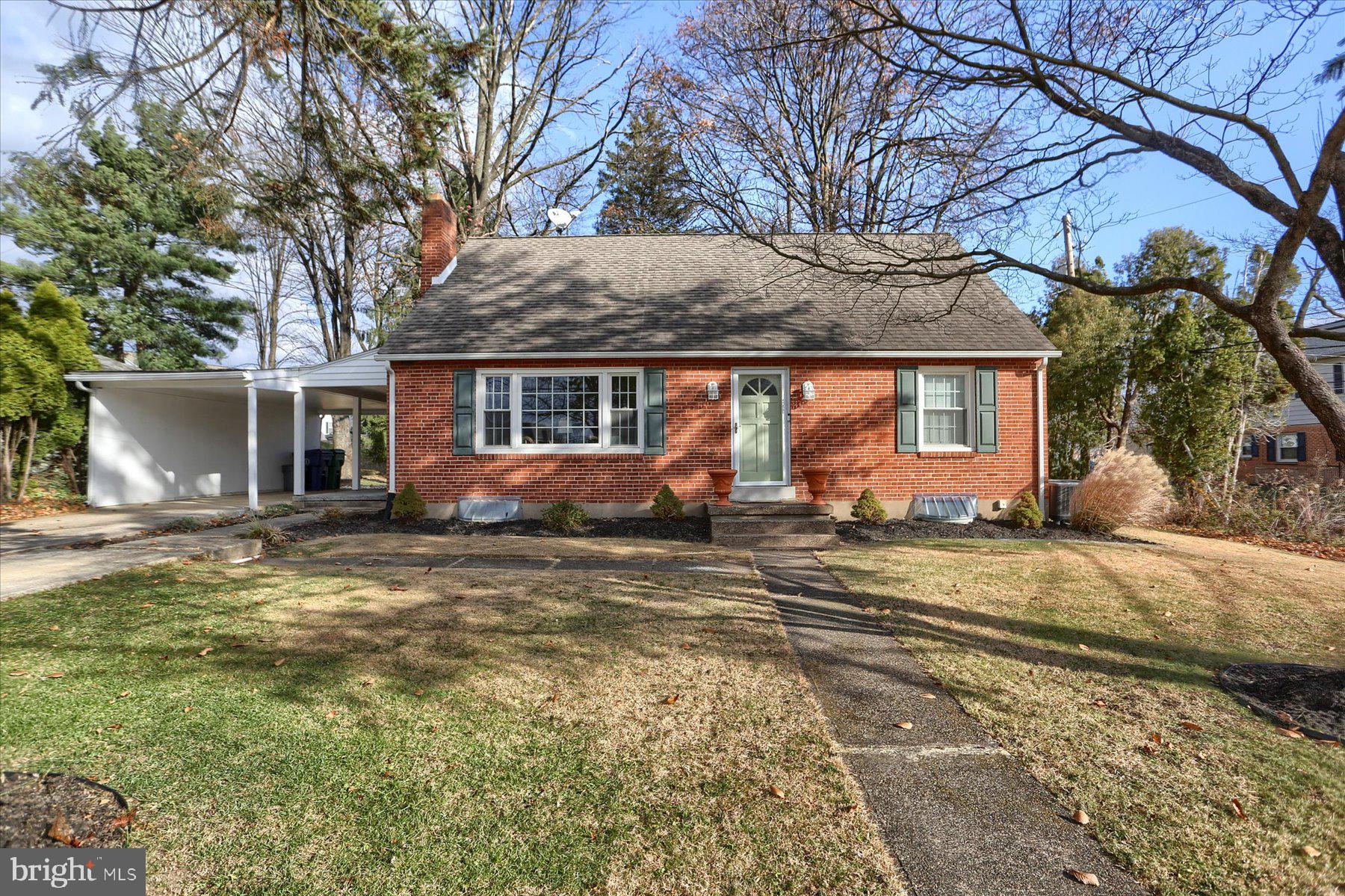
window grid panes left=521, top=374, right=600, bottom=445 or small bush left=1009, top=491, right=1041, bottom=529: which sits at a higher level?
window grid panes left=521, top=374, right=600, bottom=445

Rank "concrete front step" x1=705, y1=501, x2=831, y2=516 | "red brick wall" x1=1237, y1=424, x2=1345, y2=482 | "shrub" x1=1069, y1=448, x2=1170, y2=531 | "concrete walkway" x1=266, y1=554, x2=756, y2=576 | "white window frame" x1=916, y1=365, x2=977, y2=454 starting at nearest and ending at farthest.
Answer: "concrete walkway" x1=266, y1=554, x2=756, y2=576, "concrete front step" x1=705, y1=501, x2=831, y2=516, "shrub" x1=1069, y1=448, x2=1170, y2=531, "white window frame" x1=916, y1=365, x2=977, y2=454, "red brick wall" x1=1237, y1=424, x2=1345, y2=482

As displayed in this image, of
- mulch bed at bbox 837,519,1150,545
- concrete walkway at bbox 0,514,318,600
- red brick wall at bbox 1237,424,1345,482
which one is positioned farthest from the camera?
red brick wall at bbox 1237,424,1345,482

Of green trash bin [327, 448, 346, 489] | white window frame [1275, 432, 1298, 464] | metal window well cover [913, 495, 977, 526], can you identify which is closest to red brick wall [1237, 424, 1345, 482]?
white window frame [1275, 432, 1298, 464]

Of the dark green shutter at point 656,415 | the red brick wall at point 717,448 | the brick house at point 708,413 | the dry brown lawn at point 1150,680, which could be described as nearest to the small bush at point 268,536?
the brick house at point 708,413

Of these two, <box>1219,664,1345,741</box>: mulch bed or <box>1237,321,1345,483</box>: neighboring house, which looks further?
<box>1237,321,1345,483</box>: neighboring house

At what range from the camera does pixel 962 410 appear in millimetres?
11422

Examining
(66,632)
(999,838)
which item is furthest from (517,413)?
(999,838)

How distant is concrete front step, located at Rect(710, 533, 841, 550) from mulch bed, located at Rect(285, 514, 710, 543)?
37 centimetres

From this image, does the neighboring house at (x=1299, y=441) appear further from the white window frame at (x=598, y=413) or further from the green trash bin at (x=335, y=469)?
the green trash bin at (x=335, y=469)

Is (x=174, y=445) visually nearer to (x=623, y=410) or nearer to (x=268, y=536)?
(x=268, y=536)

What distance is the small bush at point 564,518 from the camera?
33.2 feet

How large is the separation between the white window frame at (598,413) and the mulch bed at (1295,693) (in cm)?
840

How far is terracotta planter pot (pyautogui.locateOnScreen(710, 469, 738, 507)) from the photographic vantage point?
10336 mm

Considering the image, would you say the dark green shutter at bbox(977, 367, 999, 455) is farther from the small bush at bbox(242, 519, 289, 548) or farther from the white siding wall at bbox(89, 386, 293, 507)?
the white siding wall at bbox(89, 386, 293, 507)
